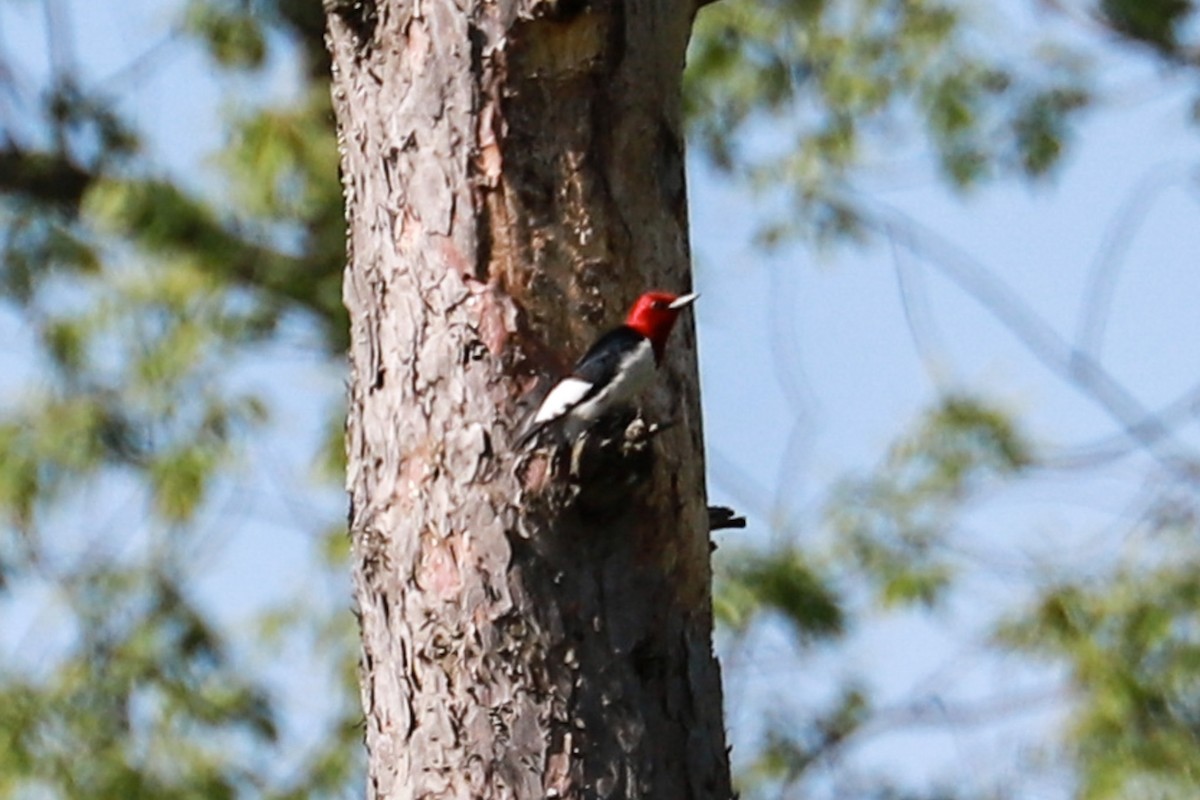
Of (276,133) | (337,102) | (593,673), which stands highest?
(276,133)

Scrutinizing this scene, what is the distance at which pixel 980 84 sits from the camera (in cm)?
658

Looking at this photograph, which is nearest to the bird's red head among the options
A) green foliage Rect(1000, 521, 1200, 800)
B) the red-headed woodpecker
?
the red-headed woodpecker

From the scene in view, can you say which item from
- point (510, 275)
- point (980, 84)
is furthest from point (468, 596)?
point (980, 84)

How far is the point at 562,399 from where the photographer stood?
95.2 inches

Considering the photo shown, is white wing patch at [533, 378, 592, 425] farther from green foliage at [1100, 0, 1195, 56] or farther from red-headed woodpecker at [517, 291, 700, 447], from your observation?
green foliage at [1100, 0, 1195, 56]

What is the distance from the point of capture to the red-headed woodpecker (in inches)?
93.4

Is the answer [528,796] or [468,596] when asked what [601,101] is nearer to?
[468,596]

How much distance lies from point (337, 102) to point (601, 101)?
0.45 m

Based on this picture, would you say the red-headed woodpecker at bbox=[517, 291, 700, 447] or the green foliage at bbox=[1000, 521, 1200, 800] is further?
the green foliage at bbox=[1000, 521, 1200, 800]

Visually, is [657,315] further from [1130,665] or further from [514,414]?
[1130,665]

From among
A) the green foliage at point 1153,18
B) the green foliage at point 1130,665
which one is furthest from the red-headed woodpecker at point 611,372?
the green foliage at point 1153,18

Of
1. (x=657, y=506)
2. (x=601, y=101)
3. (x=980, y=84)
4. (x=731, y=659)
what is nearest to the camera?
(x=657, y=506)

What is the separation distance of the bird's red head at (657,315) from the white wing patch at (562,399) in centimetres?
14

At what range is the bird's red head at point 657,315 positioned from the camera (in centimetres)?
255
